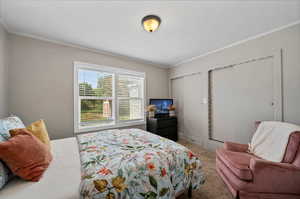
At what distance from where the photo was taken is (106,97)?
3.21 m

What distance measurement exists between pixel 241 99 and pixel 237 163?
63.0 inches

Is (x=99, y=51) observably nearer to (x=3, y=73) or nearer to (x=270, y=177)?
(x=3, y=73)

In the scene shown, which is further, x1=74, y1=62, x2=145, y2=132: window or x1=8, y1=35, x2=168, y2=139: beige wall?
x1=74, y1=62, x2=145, y2=132: window

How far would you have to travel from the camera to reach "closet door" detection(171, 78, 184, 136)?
4.03 metres

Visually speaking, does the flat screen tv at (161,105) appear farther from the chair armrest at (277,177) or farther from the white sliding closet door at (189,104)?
the chair armrest at (277,177)

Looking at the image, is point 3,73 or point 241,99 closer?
point 3,73

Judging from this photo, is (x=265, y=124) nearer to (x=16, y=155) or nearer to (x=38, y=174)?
(x=38, y=174)

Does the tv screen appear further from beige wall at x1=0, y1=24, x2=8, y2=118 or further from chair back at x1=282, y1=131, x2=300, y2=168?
beige wall at x1=0, y1=24, x2=8, y2=118

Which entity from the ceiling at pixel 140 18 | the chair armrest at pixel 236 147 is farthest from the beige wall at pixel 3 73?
the chair armrest at pixel 236 147

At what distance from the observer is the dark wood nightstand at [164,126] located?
3.45 metres

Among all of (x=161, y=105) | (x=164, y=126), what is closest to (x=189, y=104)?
(x=161, y=105)

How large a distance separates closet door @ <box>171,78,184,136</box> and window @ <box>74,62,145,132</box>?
3.92 ft

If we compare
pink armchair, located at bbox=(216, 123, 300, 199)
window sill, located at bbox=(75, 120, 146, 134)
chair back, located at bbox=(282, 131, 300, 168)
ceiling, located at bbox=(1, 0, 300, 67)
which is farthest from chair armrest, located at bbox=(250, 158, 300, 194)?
window sill, located at bbox=(75, 120, 146, 134)

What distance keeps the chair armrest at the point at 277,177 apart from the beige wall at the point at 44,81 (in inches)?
128
